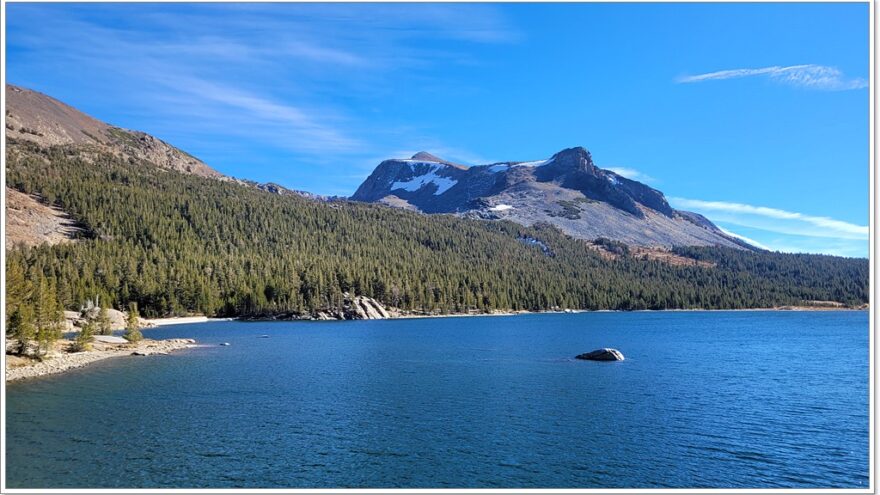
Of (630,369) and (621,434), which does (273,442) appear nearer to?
(621,434)

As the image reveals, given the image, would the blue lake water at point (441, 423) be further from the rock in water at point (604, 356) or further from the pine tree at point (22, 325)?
the pine tree at point (22, 325)

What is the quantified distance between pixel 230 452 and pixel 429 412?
19.4 metres

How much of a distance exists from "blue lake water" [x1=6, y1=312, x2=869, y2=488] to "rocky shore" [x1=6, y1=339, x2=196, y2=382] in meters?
3.14

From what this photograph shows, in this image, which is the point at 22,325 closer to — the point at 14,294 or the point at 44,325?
the point at 14,294

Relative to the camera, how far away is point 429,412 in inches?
2234

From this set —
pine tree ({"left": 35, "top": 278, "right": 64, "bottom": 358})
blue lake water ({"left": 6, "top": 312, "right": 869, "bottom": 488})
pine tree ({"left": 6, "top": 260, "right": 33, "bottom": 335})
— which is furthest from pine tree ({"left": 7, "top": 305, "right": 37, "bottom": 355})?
blue lake water ({"left": 6, "top": 312, "right": 869, "bottom": 488})

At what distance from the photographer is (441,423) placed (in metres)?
52.4

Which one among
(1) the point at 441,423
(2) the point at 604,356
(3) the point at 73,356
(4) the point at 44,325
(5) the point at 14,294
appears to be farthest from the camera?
(2) the point at 604,356

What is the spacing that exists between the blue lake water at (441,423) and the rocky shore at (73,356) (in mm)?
3144

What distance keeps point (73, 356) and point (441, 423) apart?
207ft

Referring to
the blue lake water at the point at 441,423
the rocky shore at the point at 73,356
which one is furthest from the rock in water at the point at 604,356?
the rocky shore at the point at 73,356

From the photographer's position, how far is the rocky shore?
72.7 metres

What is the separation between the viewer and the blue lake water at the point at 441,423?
39.4 meters

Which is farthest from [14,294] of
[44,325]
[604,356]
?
[604,356]
